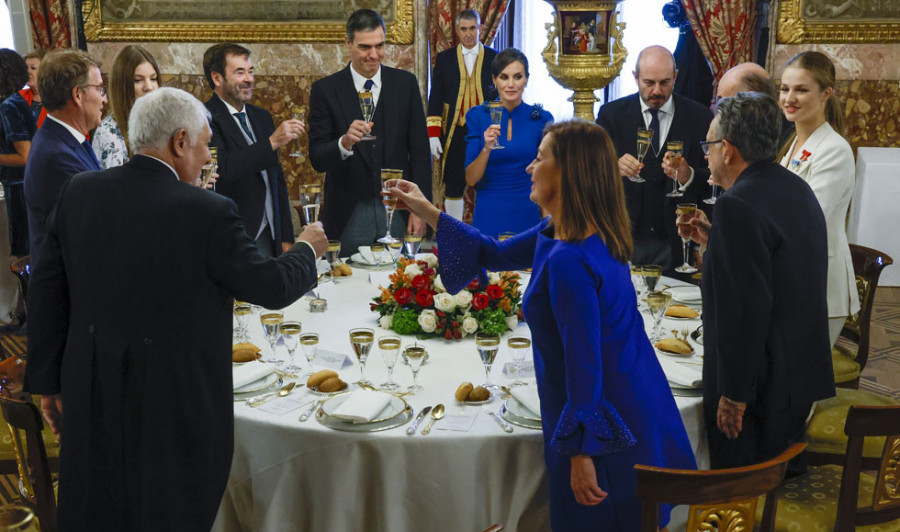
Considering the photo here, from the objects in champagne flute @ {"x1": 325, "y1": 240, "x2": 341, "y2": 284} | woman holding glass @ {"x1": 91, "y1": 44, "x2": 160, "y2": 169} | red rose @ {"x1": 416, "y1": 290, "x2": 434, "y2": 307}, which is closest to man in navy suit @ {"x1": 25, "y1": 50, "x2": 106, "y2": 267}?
woman holding glass @ {"x1": 91, "y1": 44, "x2": 160, "y2": 169}

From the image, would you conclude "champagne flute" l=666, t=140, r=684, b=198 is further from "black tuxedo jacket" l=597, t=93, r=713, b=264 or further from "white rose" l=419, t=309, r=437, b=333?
"white rose" l=419, t=309, r=437, b=333

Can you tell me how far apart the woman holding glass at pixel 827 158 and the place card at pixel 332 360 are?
1.64 m

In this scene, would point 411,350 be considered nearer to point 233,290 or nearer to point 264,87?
point 233,290

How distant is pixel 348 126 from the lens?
167 inches

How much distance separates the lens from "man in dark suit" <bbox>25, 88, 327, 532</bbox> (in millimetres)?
1875

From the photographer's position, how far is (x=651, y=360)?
2.00 m

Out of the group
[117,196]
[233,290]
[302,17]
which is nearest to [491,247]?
[233,290]

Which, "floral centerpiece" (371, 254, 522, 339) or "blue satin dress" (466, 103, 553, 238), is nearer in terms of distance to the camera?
"floral centerpiece" (371, 254, 522, 339)

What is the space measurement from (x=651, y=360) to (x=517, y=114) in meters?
2.43

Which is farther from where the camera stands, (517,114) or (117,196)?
(517,114)

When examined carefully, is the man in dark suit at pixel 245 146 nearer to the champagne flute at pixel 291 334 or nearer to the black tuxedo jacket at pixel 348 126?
the black tuxedo jacket at pixel 348 126

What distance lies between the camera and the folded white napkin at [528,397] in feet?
6.94

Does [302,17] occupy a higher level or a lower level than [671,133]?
higher

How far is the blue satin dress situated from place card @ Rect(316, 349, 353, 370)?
6.07ft
